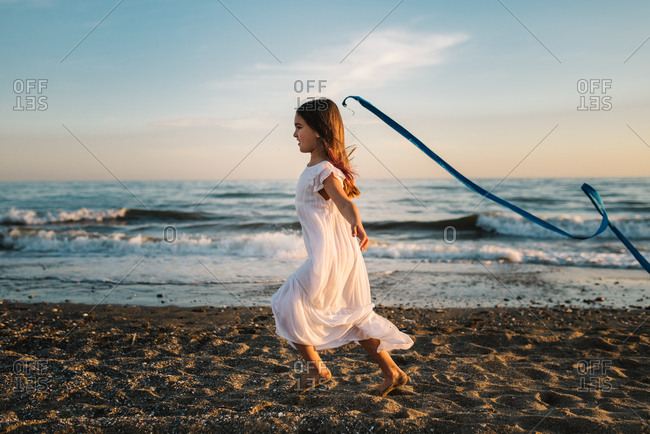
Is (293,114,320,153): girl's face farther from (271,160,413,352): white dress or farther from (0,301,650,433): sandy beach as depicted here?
Answer: (0,301,650,433): sandy beach

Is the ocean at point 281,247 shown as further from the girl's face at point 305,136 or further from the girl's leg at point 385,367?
the girl's face at point 305,136

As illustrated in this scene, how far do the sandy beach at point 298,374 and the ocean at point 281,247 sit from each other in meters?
1.35

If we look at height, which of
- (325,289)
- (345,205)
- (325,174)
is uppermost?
(325,174)

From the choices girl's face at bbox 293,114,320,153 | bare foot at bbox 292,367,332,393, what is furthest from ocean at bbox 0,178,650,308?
girl's face at bbox 293,114,320,153

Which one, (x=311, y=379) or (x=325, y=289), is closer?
(x=325, y=289)

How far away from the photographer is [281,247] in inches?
504

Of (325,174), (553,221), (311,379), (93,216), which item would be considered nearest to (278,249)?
(311,379)

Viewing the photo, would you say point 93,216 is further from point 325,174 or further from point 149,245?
point 325,174

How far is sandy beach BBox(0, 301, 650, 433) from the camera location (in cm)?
283

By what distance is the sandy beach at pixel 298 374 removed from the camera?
283 cm

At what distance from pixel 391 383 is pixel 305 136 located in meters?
1.69

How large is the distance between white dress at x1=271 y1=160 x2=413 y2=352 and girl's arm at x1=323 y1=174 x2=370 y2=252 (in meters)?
0.05

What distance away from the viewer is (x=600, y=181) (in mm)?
31359

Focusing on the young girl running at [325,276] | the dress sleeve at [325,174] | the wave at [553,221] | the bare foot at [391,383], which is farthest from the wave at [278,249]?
the dress sleeve at [325,174]
